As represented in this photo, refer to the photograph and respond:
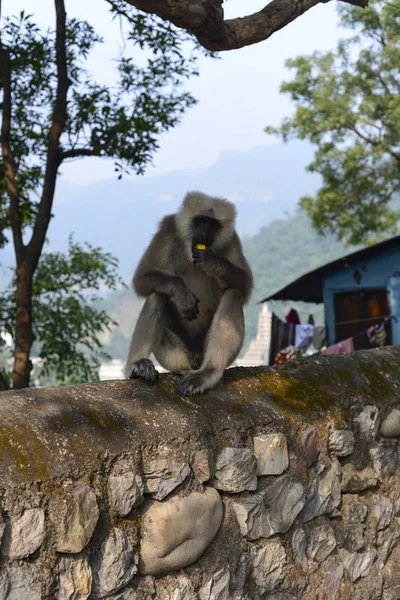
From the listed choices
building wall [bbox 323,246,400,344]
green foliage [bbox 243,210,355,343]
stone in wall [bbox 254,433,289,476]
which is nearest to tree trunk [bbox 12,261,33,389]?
stone in wall [bbox 254,433,289,476]

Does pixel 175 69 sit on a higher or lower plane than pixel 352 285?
higher

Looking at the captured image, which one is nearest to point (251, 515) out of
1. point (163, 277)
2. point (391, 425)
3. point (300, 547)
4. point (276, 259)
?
point (300, 547)

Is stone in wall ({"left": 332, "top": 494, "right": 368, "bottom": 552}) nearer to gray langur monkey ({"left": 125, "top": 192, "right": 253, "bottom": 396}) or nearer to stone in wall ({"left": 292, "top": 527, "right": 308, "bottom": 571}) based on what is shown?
stone in wall ({"left": 292, "top": 527, "right": 308, "bottom": 571})

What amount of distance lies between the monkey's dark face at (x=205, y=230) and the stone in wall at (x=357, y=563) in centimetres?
185

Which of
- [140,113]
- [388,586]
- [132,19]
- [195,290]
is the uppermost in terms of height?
[132,19]

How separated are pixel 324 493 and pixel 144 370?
108cm

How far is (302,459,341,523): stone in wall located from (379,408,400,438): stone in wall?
0.47 metres

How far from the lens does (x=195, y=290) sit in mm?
4621

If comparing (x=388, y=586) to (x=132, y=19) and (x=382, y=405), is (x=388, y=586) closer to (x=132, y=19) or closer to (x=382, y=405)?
(x=382, y=405)

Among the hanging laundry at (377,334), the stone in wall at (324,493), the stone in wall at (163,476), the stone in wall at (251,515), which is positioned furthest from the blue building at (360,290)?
the stone in wall at (163,476)

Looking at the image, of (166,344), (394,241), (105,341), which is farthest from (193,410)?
(105,341)

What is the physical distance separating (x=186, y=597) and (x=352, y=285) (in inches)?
514

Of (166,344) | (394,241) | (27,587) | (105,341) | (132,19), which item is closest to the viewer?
(27,587)

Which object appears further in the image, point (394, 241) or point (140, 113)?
point (394, 241)
